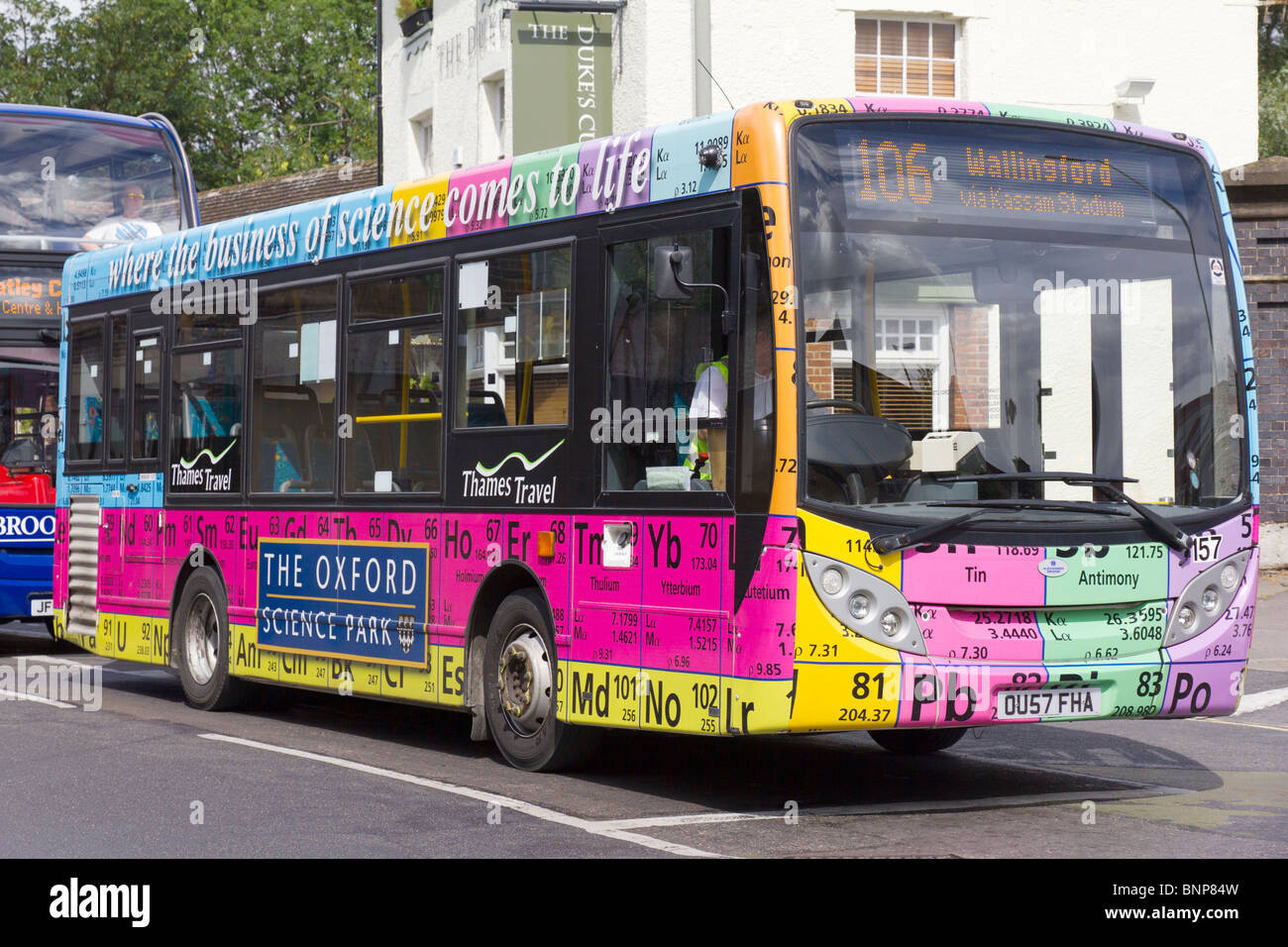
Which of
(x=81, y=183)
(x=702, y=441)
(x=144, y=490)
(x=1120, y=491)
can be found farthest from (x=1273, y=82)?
(x=702, y=441)

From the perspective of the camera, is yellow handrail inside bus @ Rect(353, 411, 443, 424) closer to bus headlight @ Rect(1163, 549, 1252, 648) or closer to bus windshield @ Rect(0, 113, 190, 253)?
bus headlight @ Rect(1163, 549, 1252, 648)

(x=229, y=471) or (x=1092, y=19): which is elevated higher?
(x=1092, y=19)

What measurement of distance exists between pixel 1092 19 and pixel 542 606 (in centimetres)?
1543

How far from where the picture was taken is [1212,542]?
341 inches

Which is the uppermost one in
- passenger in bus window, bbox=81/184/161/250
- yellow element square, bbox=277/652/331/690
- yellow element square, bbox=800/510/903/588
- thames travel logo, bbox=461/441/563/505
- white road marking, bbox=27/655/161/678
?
passenger in bus window, bbox=81/184/161/250

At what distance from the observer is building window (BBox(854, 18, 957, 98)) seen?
21.6 metres

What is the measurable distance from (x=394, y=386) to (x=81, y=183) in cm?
779

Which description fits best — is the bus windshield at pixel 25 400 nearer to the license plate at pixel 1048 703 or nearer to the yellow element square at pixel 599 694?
the yellow element square at pixel 599 694

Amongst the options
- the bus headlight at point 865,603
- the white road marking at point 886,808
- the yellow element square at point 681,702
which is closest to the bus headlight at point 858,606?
the bus headlight at point 865,603

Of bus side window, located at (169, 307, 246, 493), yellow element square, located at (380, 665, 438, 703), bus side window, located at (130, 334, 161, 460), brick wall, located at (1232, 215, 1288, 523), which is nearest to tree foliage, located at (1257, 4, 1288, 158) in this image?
brick wall, located at (1232, 215, 1288, 523)

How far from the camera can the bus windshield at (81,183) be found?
55.6 feet

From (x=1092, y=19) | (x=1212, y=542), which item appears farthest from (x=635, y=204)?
(x=1092, y=19)

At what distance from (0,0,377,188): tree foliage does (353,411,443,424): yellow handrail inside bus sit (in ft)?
121

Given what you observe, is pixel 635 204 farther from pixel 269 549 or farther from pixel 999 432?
pixel 269 549
